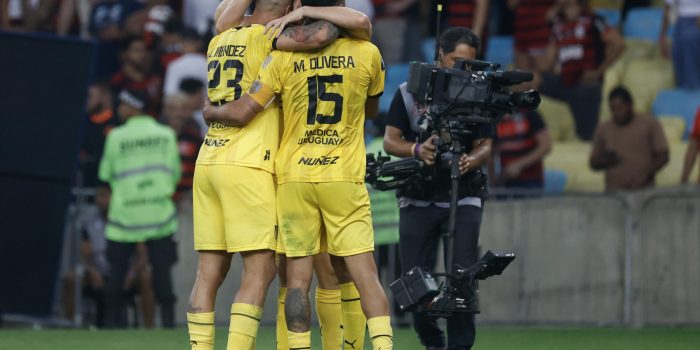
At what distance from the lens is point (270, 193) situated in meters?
9.61

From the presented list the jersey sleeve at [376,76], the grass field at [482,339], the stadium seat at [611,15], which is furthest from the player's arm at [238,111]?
the stadium seat at [611,15]

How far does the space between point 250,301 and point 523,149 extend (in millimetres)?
8109

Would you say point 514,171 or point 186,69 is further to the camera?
point 186,69

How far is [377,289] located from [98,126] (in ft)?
31.0

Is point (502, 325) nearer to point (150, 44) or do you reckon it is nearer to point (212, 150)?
point (150, 44)

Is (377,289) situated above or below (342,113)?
below

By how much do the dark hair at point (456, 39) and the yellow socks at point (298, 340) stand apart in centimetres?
264

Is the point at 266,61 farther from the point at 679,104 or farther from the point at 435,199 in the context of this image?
the point at 679,104

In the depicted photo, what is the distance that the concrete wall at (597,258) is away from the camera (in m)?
15.9

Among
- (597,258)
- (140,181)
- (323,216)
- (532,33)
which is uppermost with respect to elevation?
(532,33)

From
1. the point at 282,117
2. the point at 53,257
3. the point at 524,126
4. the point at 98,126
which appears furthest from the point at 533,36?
the point at 282,117

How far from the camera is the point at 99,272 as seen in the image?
1725 cm

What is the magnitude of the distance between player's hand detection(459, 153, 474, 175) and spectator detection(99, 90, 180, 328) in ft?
19.6

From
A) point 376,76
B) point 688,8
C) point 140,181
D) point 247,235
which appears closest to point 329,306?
point 247,235
